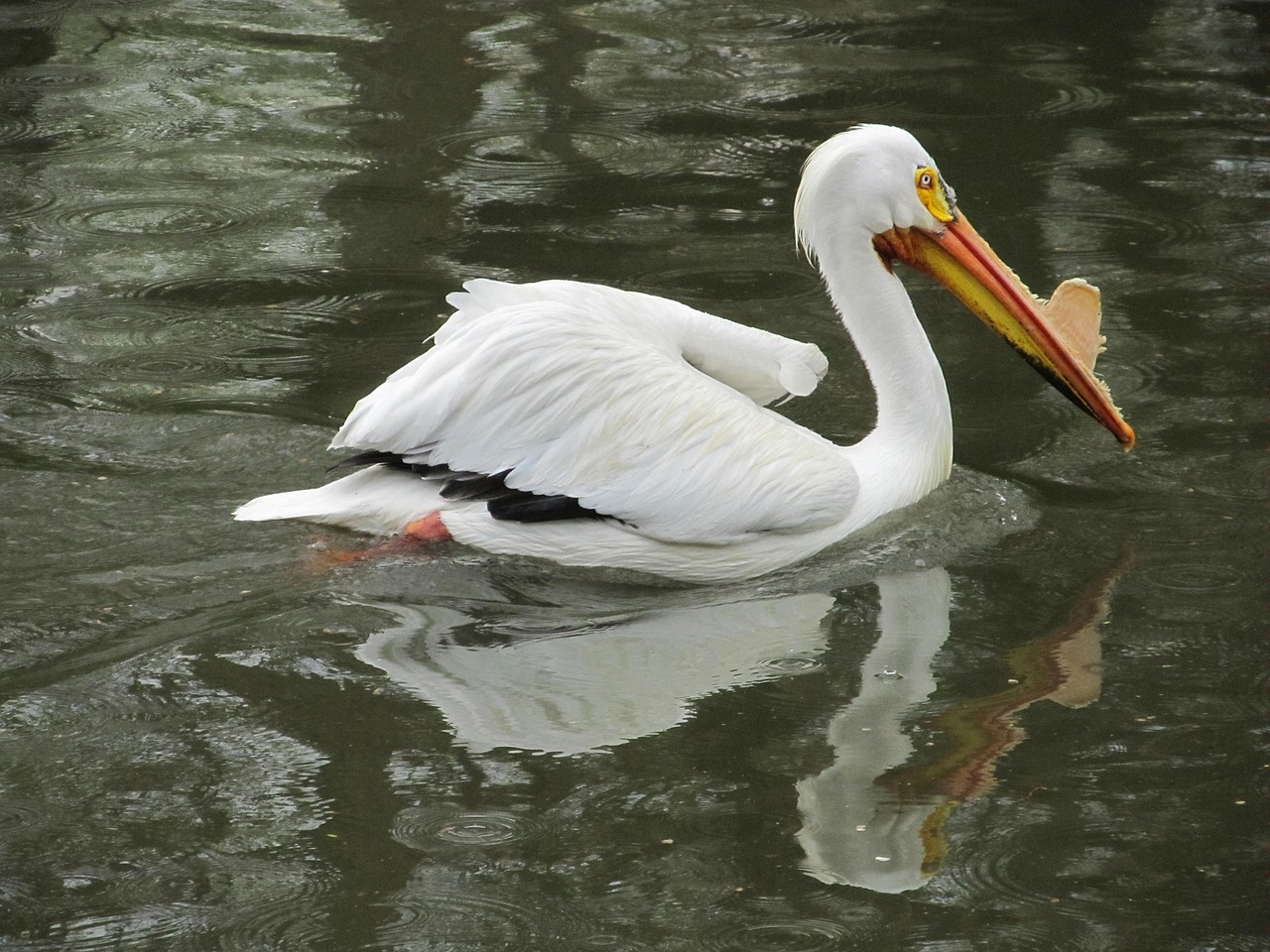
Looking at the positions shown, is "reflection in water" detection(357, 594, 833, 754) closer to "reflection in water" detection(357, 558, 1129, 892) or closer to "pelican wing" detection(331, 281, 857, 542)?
"reflection in water" detection(357, 558, 1129, 892)

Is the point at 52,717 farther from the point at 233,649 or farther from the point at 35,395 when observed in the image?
the point at 35,395

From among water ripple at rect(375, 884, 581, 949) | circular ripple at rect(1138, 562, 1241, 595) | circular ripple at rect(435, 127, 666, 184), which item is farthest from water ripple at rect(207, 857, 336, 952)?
circular ripple at rect(435, 127, 666, 184)

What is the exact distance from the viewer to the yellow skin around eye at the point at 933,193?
179 inches

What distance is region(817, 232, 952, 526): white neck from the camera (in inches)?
179

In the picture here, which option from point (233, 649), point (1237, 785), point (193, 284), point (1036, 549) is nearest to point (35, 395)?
point (193, 284)

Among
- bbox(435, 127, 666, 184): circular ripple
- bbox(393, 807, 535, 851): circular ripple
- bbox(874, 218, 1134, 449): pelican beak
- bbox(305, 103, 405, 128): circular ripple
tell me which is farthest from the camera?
bbox(305, 103, 405, 128): circular ripple

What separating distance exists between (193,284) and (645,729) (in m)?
3.18

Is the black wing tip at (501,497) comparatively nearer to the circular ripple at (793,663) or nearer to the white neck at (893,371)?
the circular ripple at (793,663)

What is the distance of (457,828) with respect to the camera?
3.14 meters

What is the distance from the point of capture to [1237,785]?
3326 mm

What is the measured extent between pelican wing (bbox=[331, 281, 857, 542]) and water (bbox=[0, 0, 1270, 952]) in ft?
0.76

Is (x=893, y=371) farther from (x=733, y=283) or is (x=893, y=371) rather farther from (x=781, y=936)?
(x=781, y=936)

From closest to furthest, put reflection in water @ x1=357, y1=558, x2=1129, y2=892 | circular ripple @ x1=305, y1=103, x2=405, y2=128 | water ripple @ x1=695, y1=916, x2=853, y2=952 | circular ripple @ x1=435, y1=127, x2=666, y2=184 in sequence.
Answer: water ripple @ x1=695, y1=916, x2=853, y2=952 < reflection in water @ x1=357, y1=558, x2=1129, y2=892 < circular ripple @ x1=435, y1=127, x2=666, y2=184 < circular ripple @ x1=305, y1=103, x2=405, y2=128

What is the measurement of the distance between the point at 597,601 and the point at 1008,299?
4.68 feet
